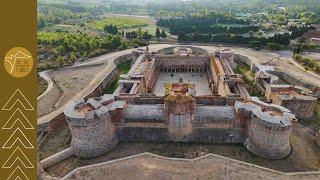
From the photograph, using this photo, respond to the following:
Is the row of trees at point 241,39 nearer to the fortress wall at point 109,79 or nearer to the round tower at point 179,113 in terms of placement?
the fortress wall at point 109,79

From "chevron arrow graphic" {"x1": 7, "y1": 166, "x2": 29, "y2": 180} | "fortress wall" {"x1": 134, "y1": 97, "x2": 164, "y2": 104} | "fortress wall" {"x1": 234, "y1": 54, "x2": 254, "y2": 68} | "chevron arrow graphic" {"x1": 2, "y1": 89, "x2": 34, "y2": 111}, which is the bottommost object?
"fortress wall" {"x1": 134, "y1": 97, "x2": 164, "y2": 104}

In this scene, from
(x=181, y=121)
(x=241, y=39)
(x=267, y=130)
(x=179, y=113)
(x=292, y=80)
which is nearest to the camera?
(x=267, y=130)

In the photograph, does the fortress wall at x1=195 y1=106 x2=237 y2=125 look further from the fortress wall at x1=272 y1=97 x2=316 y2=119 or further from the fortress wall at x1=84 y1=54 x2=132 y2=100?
the fortress wall at x1=84 y1=54 x2=132 y2=100

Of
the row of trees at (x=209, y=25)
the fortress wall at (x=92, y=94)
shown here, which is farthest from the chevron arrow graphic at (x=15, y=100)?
the row of trees at (x=209, y=25)

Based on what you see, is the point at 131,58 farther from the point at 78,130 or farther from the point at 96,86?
the point at 78,130

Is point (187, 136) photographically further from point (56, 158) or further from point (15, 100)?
point (15, 100)

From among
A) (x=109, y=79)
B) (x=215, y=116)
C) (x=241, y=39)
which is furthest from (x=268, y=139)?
(x=241, y=39)

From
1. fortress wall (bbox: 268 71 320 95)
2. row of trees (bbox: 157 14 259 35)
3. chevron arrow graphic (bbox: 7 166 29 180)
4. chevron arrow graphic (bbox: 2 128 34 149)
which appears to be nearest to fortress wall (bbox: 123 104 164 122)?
chevron arrow graphic (bbox: 7 166 29 180)
